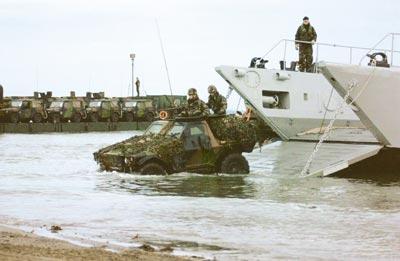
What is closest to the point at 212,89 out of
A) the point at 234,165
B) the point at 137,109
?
the point at 234,165

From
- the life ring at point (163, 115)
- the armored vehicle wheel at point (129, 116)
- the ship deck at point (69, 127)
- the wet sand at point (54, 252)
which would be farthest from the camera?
the armored vehicle wheel at point (129, 116)

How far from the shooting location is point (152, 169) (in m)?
19.4

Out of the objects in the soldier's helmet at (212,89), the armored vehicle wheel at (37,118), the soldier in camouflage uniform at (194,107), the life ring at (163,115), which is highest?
the soldier's helmet at (212,89)

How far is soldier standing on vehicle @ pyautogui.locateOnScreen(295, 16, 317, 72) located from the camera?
2642 centimetres

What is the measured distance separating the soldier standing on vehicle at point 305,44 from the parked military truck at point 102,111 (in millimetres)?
35877

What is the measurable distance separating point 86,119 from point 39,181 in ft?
138

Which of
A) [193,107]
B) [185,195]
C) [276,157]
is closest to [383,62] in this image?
[276,157]

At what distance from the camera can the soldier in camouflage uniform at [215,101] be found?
21422mm

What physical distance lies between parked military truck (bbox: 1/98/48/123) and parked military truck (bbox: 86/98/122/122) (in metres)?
5.17

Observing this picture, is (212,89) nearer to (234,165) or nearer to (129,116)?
(234,165)

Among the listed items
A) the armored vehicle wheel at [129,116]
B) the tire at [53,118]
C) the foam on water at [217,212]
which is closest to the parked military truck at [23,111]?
the tire at [53,118]

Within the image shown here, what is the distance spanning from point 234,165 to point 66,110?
4068cm

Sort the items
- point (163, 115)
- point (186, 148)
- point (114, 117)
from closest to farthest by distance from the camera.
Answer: point (186, 148), point (163, 115), point (114, 117)

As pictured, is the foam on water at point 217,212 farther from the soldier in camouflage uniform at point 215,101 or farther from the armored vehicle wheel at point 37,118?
the armored vehicle wheel at point 37,118
